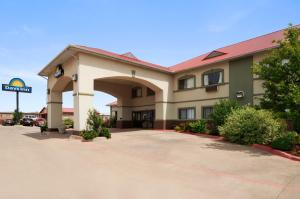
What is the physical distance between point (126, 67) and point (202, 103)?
7.67 meters

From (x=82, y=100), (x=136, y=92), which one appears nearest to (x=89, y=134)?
(x=82, y=100)

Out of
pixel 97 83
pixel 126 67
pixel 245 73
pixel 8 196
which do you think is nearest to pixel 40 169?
pixel 8 196

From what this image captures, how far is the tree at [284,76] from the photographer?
13.9m

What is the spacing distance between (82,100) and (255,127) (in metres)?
11.8

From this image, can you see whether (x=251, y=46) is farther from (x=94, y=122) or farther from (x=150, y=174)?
(x=150, y=174)

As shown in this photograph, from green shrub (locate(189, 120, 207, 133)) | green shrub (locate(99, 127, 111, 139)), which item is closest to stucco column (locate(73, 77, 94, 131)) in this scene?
green shrub (locate(99, 127, 111, 139))

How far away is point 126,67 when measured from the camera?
2281 centimetres

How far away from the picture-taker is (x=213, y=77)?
23.8m

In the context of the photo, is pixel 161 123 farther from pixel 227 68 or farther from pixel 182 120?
pixel 227 68

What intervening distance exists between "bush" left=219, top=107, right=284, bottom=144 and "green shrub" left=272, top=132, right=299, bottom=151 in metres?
1.02

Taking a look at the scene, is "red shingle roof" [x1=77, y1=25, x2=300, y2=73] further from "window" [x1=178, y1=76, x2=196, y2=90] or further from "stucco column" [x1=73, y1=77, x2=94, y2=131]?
"stucco column" [x1=73, y1=77, x2=94, y2=131]

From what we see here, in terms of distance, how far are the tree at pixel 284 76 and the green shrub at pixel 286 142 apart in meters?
1.00

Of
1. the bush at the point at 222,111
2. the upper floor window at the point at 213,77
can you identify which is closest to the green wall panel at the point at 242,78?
the upper floor window at the point at 213,77

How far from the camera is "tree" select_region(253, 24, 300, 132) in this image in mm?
13852
